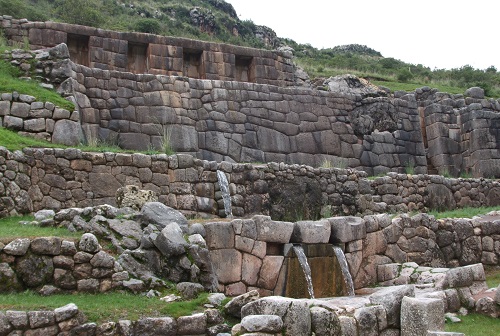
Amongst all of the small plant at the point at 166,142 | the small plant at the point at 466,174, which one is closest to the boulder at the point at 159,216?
the small plant at the point at 166,142

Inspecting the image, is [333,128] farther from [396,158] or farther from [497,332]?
[497,332]

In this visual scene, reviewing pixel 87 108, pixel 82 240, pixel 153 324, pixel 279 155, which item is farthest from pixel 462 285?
pixel 87 108

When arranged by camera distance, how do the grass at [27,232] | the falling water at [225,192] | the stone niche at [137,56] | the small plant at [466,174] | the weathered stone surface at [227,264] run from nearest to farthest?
1. the grass at [27,232]
2. the weathered stone surface at [227,264]
3. the falling water at [225,192]
4. the stone niche at [137,56]
5. the small plant at [466,174]

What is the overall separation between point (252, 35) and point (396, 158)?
29.6 meters

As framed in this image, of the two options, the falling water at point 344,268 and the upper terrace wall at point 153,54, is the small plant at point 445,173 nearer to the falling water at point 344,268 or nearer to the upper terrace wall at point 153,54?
the upper terrace wall at point 153,54

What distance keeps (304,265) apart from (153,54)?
10677 millimetres

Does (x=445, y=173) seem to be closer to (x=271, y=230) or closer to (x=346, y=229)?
(x=346, y=229)

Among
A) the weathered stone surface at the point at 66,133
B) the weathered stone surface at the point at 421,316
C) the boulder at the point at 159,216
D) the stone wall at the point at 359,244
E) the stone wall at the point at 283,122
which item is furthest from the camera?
the stone wall at the point at 283,122

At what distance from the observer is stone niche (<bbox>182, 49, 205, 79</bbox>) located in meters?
22.2

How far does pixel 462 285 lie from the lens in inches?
456

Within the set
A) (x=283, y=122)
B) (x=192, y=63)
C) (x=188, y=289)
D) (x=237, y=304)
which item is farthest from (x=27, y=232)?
(x=192, y=63)

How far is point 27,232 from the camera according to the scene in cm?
1078

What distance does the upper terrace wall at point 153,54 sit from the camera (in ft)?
66.9

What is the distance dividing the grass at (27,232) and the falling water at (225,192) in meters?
4.98
